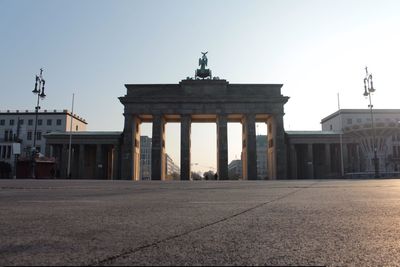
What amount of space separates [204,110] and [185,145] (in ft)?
20.2

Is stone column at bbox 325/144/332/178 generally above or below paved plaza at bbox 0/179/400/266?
above

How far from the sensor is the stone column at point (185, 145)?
55.3 meters

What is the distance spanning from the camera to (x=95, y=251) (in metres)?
2.51

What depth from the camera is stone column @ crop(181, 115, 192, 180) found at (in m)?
55.3

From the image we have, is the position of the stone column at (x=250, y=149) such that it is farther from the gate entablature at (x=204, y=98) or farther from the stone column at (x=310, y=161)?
the stone column at (x=310, y=161)

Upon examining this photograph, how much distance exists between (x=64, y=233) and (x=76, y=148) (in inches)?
2697

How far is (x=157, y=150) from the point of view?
184 feet

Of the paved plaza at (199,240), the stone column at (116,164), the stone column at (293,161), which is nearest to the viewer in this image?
the paved plaza at (199,240)

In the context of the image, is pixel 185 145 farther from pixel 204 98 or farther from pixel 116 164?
pixel 116 164

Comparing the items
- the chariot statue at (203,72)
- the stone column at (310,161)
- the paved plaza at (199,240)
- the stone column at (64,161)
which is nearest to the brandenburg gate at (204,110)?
the chariot statue at (203,72)

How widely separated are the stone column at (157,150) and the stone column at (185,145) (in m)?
3.24

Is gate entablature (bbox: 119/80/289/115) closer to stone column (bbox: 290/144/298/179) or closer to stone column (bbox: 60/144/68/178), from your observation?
stone column (bbox: 290/144/298/179)

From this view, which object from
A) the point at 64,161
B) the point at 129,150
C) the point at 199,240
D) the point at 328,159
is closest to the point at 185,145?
the point at 129,150

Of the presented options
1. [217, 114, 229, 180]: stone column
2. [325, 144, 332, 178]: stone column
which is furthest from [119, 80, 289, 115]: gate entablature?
[325, 144, 332, 178]: stone column
